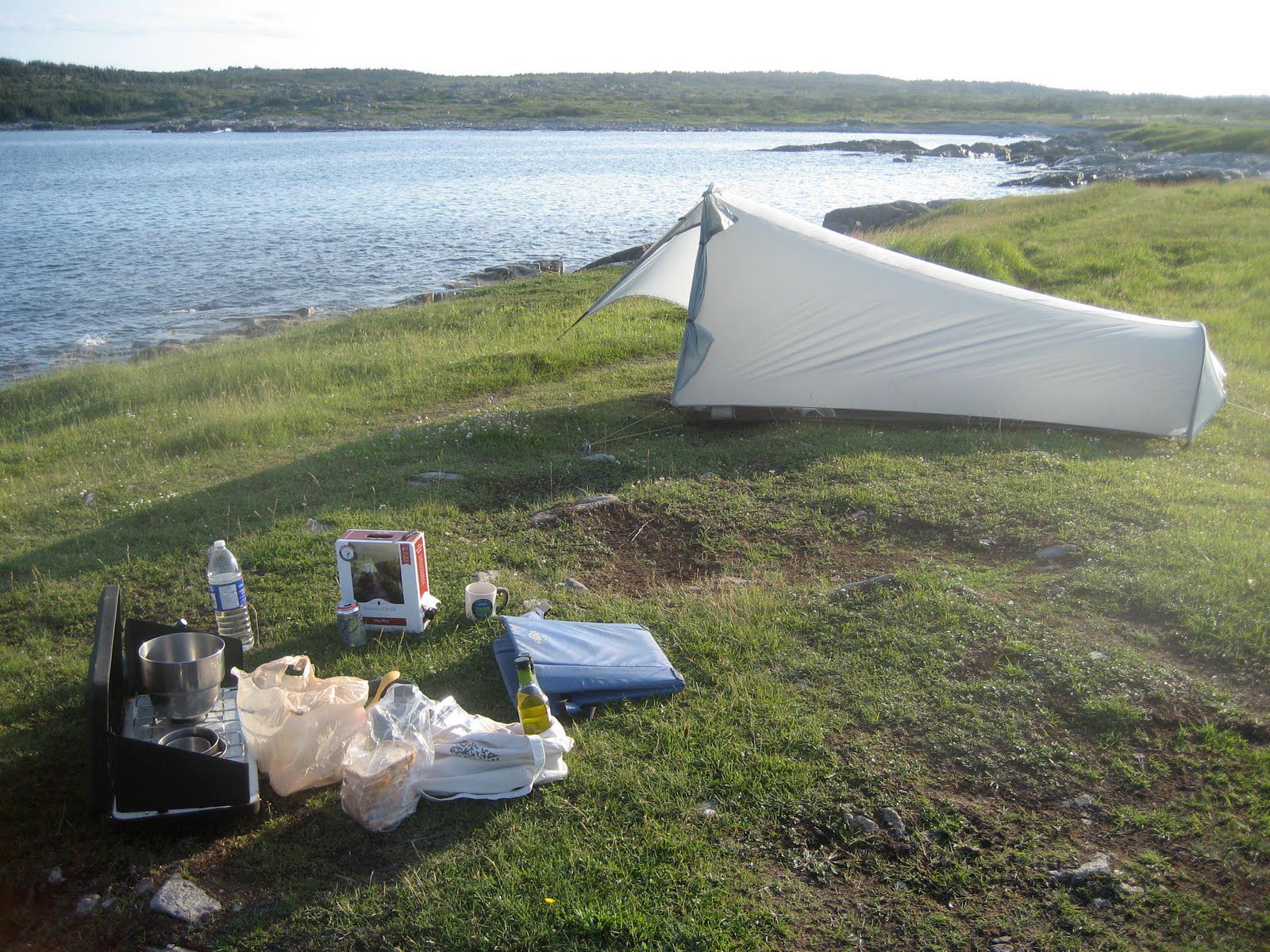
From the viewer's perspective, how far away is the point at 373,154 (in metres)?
63.1

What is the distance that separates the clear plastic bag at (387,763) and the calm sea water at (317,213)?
641 inches

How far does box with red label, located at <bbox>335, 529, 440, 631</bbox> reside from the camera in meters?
5.25

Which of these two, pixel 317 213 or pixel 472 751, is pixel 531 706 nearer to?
pixel 472 751

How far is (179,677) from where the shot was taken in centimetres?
416

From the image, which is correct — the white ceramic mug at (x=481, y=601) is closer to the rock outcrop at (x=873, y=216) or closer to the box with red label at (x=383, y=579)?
the box with red label at (x=383, y=579)

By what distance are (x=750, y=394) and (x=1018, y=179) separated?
1738 inches

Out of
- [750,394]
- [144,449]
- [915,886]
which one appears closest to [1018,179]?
[750,394]

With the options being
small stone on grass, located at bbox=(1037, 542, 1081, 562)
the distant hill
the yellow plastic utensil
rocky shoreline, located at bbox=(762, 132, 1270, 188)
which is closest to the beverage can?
the yellow plastic utensil

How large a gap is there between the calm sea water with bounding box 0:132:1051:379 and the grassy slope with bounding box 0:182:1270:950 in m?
12.3

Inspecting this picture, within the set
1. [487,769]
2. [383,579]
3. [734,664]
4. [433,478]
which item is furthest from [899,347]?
[487,769]

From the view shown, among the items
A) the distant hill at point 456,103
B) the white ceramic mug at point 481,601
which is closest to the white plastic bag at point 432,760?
the white ceramic mug at point 481,601

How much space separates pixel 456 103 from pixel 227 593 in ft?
387

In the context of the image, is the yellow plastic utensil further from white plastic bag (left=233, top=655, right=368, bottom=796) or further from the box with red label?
the box with red label

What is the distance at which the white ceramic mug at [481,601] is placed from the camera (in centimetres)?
542
